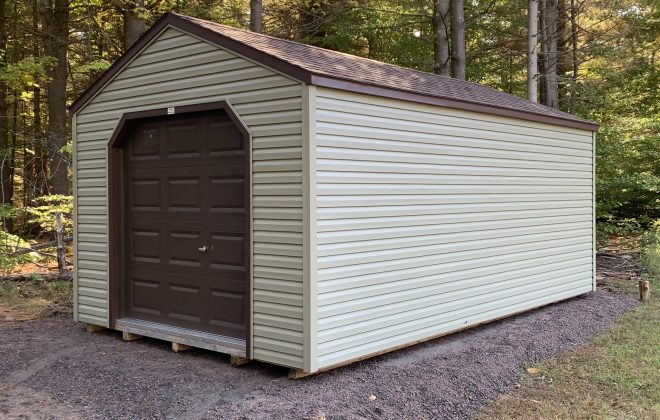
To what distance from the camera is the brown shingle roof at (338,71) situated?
16.5 ft

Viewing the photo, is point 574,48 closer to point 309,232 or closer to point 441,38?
point 441,38

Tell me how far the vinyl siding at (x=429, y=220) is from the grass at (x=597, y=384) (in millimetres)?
1187

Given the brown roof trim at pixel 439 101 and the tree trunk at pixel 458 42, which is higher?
the tree trunk at pixel 458 42

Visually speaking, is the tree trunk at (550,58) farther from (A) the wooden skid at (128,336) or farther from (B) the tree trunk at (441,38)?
(A) the wooden skid at (128,336)

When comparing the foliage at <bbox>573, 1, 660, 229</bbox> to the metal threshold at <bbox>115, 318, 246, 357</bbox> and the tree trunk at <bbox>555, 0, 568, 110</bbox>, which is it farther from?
the metal threshold at <bbox>115, 318, 246, 357</bbox>

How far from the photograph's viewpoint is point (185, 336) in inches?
229

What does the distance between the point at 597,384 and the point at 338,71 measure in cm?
333

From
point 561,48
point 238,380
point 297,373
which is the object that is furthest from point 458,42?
point 238,380

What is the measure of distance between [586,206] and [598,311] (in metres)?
1.84

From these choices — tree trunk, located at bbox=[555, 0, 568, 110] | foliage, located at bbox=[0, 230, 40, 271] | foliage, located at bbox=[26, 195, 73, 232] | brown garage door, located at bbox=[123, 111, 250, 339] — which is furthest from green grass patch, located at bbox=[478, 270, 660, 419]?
tree trunk, located at bbox=[555, 0, 568, 110]

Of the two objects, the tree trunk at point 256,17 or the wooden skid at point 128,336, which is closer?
the wooden skid at point 128,336

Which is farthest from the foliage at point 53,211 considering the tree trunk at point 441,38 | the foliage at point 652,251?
the foliage at point 652,251

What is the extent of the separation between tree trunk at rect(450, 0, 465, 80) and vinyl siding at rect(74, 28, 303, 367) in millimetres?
8868

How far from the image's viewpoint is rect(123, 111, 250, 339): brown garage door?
5621 mm
